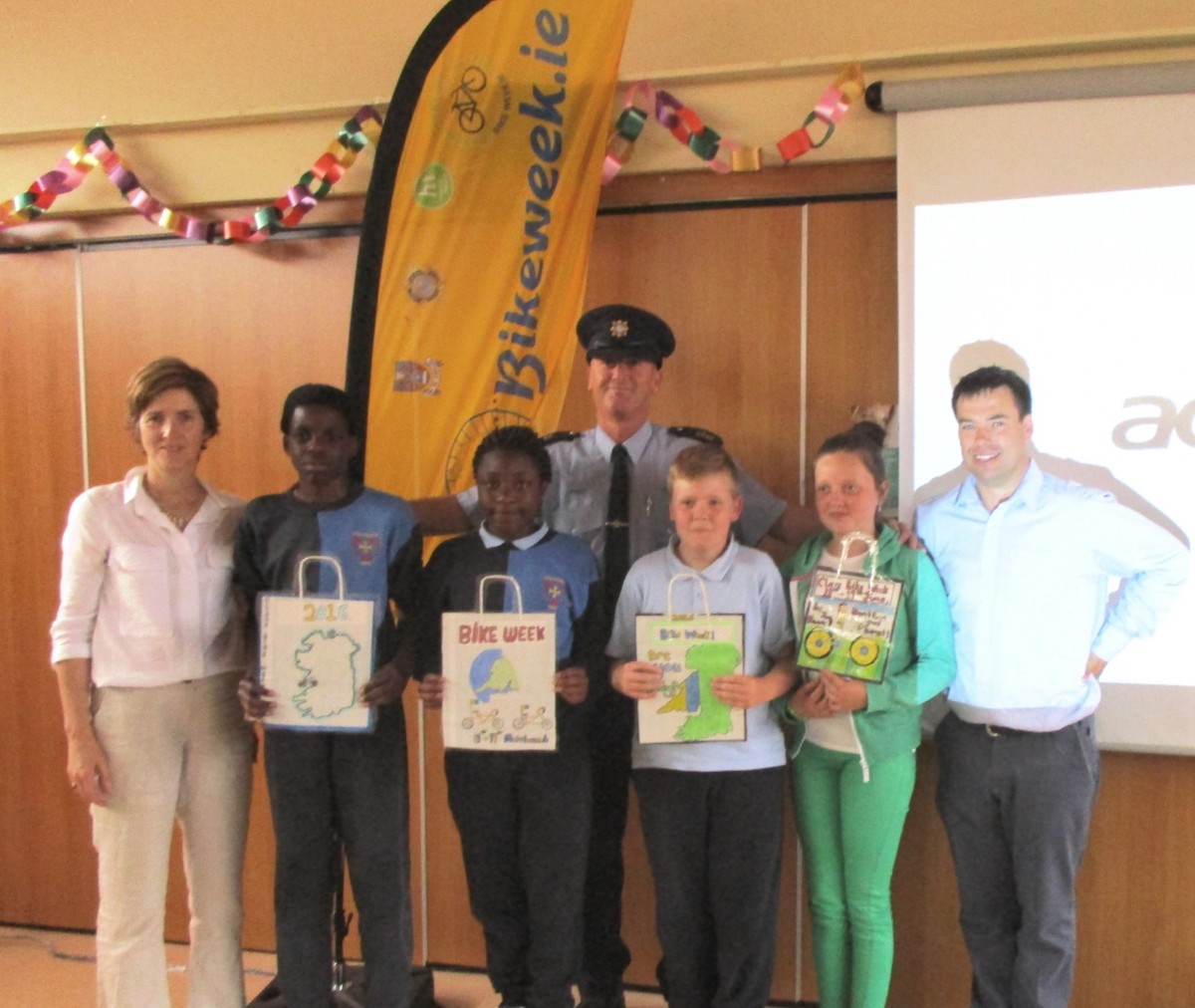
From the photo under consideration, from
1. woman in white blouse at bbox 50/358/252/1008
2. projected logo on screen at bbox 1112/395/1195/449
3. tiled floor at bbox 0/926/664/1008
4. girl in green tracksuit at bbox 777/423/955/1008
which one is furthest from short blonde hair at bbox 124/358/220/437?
projected logo on screen at bbox 1112/395/1195/449

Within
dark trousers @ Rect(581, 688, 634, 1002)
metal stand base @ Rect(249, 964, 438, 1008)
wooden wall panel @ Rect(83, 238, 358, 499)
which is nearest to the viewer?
dark trousers @ Rect(581, 688, 634, 1002)

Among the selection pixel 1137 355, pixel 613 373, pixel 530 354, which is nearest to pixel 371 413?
pixel 530 354

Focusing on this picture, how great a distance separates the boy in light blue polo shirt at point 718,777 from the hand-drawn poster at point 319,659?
0.54 m

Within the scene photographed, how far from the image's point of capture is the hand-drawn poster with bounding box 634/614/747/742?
5.90 ft

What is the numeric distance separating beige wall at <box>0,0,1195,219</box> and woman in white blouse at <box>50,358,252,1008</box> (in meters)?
1.18

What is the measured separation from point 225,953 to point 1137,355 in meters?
2.62

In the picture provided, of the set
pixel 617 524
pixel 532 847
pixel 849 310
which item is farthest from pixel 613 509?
pixel 849 310

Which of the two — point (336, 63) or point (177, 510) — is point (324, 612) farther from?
point (336, 63)

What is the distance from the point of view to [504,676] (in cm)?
→ 181

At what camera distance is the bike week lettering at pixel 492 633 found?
70.6 inches

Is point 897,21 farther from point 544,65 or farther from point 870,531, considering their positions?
point 870,531

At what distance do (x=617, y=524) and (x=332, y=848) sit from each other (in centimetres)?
98

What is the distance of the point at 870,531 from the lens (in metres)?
1.91

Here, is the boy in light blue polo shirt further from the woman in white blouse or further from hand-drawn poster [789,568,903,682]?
the woman in white blouse
